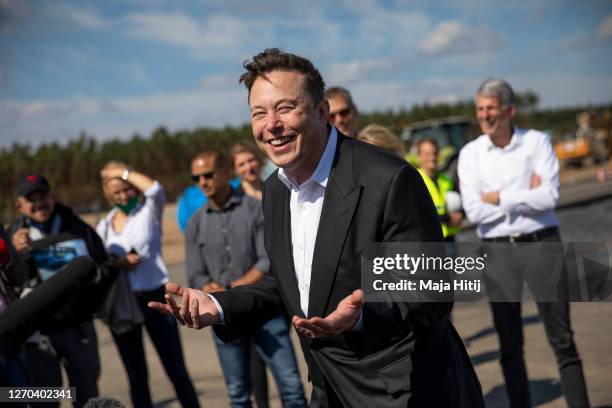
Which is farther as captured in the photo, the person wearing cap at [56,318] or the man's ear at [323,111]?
the person wearing cap at [56,318]

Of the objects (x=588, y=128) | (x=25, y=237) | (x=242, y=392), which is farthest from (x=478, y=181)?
(x=588, y=128)

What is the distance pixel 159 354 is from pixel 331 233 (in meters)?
3.35

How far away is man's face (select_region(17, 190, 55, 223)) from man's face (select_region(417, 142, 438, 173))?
362 cm

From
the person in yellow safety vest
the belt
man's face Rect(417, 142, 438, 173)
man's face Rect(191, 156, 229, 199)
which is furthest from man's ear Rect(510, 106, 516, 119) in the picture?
A: man's face Rect(191, 156, 229, 199)

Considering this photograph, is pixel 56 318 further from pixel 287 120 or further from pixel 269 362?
pixel 287 120

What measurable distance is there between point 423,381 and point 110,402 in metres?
1.26

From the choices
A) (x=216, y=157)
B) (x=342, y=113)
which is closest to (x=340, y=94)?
(x=342, y=113)

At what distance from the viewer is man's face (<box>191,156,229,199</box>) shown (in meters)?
5.27

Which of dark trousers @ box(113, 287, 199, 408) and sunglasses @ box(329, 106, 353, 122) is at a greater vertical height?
sunglasses @ box(329, 106, 353, 122)

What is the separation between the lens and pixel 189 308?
2600 millimetres

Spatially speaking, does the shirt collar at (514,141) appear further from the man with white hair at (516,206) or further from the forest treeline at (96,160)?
the forest treeline at (96,160)

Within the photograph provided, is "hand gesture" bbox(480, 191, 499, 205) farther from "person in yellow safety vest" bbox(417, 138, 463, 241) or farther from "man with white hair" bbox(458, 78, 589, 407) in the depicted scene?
"person in yellow safety vest" bbox(417, 138, 463, 241)

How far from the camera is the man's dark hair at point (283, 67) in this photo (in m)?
2.62

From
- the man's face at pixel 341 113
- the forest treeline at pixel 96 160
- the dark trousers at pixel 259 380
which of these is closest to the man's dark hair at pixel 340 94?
the man's face at pixel 341 113
